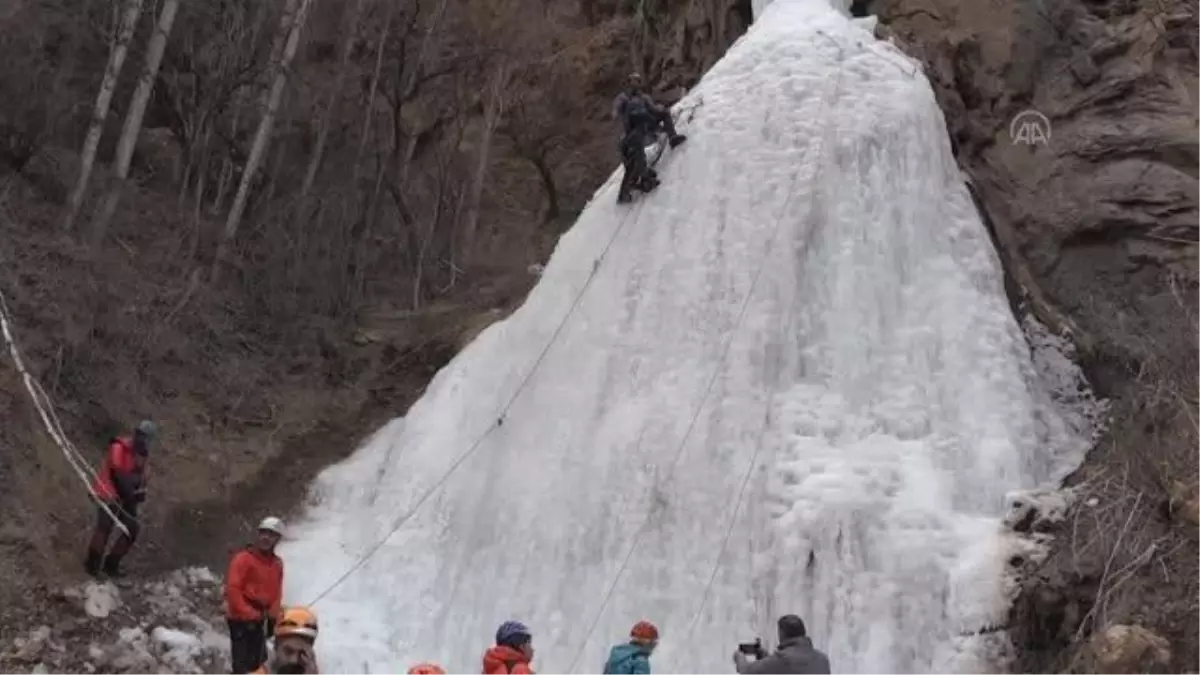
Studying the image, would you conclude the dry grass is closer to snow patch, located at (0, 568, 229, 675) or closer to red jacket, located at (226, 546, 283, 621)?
red jacket, located at (226, 546, 283, 621)

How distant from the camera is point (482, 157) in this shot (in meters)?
22.0

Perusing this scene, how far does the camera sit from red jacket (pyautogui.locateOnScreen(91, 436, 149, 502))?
10789 mm

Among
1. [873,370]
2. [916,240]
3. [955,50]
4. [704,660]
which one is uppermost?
[955,50]

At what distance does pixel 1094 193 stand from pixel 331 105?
39.3 ft

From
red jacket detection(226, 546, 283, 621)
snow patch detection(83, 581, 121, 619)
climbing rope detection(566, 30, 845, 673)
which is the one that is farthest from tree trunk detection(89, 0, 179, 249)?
climbing rope detection(566, 30, 845, 673)

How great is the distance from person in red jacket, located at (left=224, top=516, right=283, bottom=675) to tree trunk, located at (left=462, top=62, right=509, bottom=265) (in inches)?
485

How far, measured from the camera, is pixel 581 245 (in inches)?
591

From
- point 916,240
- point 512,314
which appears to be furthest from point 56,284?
point 916,240

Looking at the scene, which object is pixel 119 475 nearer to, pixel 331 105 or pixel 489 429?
pixel 489 429

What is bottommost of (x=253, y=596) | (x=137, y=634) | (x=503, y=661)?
(x=137, y=634)

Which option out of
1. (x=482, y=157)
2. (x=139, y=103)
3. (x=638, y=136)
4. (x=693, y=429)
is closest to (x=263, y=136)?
(x=139, y=103)

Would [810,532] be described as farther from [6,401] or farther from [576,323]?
[6,401]

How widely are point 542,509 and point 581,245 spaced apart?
3755mm

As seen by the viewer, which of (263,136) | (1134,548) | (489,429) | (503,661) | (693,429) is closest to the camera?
(503,661)
